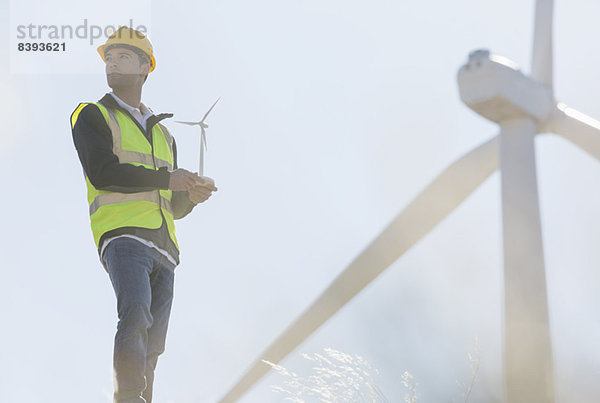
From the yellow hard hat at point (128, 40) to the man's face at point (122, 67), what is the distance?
5 cm

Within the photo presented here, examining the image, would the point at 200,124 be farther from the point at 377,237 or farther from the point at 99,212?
the point at 377,237

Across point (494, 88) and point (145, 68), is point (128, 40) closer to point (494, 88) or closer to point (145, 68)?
point (145, 68)

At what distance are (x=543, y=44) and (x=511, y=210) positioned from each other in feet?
12.5

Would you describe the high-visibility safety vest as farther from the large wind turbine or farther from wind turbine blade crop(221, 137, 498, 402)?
wind turbine blade crop(221, 137, 498, 402)

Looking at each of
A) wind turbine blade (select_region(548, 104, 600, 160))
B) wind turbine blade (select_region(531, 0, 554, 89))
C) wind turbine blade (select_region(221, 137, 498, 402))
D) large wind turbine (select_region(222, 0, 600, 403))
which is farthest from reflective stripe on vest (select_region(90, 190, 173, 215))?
wind turbine blade (select_region(531, 0, 554, 89))

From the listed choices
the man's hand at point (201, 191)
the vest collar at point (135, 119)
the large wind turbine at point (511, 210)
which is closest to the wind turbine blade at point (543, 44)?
the large wind turbine at point (511, 210)

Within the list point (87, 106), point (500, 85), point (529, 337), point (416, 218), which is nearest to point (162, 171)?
point (87, 106)

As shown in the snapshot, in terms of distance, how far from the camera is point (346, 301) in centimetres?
1285

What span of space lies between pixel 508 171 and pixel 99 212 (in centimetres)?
641

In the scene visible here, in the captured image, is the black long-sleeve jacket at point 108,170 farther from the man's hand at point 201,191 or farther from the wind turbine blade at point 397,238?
the wind turbine blade at point 397,238

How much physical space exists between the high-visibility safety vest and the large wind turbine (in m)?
4.33

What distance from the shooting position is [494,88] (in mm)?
10391

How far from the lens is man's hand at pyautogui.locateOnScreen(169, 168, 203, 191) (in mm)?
5707

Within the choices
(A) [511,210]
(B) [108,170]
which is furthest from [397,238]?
(B) [108,170]
